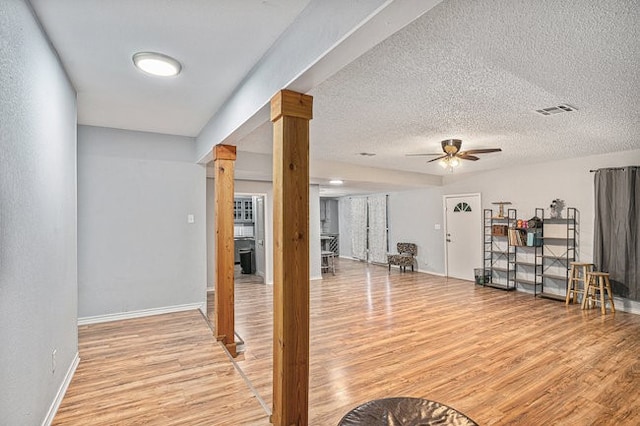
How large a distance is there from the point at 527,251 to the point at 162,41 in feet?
22.2

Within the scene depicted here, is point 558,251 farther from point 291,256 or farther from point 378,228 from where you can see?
point 291,256

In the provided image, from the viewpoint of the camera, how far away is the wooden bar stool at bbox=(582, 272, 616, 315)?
4762 mm

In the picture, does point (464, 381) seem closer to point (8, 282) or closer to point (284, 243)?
point (284, 243)

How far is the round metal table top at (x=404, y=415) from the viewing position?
4.58 ft

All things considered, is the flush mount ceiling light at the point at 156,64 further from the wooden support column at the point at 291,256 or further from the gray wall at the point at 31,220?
the wooden support column at the point at 291,256

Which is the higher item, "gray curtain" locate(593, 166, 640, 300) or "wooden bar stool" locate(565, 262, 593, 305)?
"gray curtain" locate(593, 166, 640, 300)

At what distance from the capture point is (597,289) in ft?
16.3

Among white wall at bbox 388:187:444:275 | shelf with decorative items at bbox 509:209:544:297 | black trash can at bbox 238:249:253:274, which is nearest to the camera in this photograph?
shelf with decorative items at bbox 509:209:544:297

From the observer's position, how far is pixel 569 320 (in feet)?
14.6

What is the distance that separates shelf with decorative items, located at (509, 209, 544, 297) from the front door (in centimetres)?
78

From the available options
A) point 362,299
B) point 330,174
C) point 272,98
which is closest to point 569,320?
point 362,299

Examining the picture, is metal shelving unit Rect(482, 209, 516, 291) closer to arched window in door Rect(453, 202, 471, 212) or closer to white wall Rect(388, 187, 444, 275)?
arched window in door Rect(453, 202, 471, 212)

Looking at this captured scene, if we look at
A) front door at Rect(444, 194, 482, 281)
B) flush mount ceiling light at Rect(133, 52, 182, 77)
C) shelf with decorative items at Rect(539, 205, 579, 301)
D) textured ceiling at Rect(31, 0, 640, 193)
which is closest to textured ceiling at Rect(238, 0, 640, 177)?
textured ceiling at Rect(31, 0, 640, 193)

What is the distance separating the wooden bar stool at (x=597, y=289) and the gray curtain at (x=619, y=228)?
188 millimetres
